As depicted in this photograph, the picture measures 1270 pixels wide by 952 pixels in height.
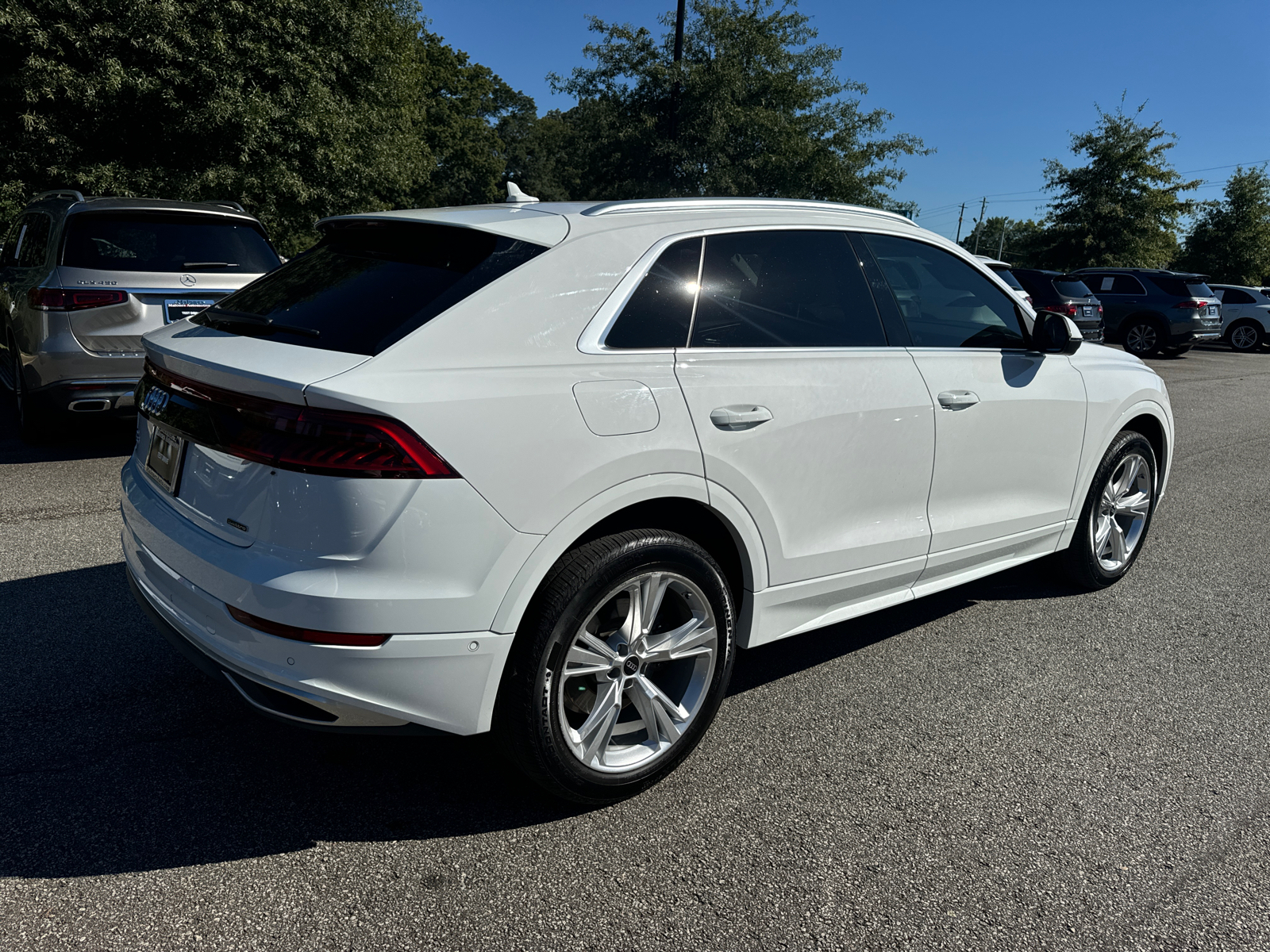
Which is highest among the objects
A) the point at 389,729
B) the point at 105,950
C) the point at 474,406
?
the point at 474,406

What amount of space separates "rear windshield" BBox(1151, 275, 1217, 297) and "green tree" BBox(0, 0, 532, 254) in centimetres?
1667

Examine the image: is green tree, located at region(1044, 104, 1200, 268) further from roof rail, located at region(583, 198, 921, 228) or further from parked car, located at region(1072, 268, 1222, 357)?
roof rail, located at region(583, 198, 921, 228)

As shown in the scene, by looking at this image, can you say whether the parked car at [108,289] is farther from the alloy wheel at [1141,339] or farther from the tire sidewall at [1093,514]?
the alloy wheel at [1141,339]

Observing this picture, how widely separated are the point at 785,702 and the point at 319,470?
202 cm

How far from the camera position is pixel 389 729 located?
2.42 meters

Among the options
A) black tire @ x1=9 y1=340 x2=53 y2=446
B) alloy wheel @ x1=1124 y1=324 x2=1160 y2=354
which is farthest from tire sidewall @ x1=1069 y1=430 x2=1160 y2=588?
alloy wheel @ x1=1124 y1=324 x2=1160 y2=354

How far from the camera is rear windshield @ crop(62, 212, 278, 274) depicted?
640 cm

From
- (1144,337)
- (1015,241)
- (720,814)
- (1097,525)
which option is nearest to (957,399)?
(1097,525)

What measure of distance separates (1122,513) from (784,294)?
9.11 ft

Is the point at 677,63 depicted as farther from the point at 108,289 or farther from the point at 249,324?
the point at 249,324

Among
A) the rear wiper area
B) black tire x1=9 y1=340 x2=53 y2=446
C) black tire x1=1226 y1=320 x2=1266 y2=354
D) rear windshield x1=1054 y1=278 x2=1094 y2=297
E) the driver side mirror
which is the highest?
rear windshield x1=1054 y1=278 x2=1094 y2=297

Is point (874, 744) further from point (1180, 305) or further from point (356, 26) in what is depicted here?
point (1180, 305)

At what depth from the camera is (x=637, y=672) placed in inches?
110

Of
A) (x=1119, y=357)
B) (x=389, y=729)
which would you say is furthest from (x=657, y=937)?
(x=1119, y=357)
